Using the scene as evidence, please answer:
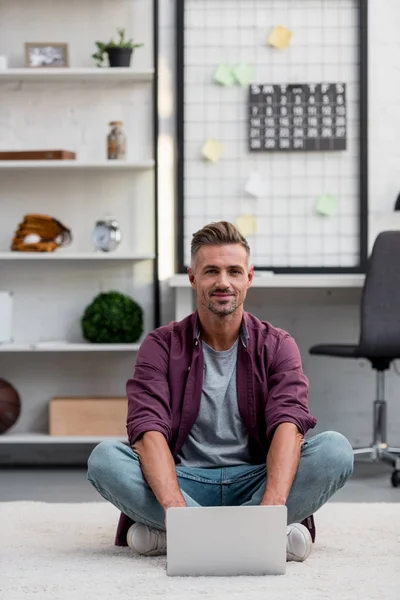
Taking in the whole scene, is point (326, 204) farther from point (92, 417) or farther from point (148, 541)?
point (148, 541)

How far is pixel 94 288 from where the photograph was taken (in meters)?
4.62

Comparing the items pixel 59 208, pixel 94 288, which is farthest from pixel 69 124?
pixel 94 288

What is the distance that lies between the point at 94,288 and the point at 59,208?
0.39 m

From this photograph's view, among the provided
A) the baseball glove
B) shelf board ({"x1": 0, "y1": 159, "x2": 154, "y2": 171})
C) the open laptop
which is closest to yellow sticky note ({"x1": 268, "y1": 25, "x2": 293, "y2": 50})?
shelf board ({"x1": 0, "y1": 159, "x2": 154, "y2": 171})

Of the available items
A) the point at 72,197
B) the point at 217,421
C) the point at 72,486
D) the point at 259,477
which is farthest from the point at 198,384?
the point at 72,197

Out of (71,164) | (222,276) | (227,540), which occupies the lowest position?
(227,540)

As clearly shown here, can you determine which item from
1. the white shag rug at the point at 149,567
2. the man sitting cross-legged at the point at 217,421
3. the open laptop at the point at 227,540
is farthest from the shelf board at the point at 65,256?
the open laptop at the point at 227,540

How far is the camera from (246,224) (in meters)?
4.55

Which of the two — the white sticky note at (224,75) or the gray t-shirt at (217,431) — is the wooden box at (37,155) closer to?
the white sticky note at (224,75)

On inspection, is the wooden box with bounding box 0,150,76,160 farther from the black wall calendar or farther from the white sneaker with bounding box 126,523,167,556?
the white sneaker with bounding box 126,523,167,556

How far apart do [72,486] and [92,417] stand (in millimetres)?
430

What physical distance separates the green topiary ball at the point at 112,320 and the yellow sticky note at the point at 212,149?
0.74 metres

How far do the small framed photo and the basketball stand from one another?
141 cm

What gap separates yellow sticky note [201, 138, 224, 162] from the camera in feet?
14.9
